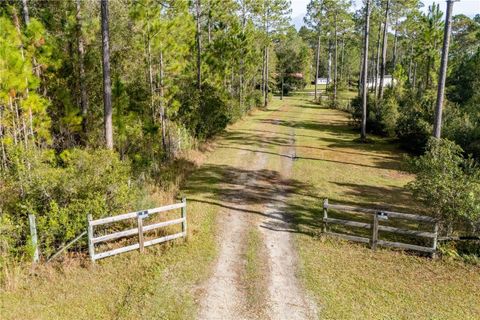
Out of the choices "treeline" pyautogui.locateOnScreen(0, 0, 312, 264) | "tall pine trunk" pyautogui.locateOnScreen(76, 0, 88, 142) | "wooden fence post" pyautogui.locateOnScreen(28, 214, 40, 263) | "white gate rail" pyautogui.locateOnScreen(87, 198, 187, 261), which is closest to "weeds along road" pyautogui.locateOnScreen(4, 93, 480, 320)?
"white gate rail" pyautogui.locateOnScreen(87, 198, 187, 261)

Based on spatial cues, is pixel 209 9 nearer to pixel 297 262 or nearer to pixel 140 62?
pixel 140 62

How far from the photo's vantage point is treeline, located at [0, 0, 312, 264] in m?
9.36

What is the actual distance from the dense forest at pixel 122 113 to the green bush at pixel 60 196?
3 cm

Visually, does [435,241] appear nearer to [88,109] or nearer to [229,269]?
[229,269]

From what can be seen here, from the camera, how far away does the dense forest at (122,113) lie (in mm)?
9359

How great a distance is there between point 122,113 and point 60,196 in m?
8.30

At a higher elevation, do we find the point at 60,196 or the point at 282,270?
the point at 60,196

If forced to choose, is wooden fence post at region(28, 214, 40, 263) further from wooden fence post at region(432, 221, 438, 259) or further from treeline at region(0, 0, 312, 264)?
wooden fence post at region(432, 221, 438, 259)

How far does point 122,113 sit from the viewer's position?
672 inches

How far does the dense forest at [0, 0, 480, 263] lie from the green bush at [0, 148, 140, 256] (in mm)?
31

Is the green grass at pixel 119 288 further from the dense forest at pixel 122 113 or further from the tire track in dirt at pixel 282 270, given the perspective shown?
the tire track in dirt at pixel 282 270

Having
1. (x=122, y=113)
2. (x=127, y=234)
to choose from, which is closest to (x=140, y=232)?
(x=127, y=234)

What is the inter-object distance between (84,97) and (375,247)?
42.3ft

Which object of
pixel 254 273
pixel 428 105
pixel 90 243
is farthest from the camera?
pixel 428 105
